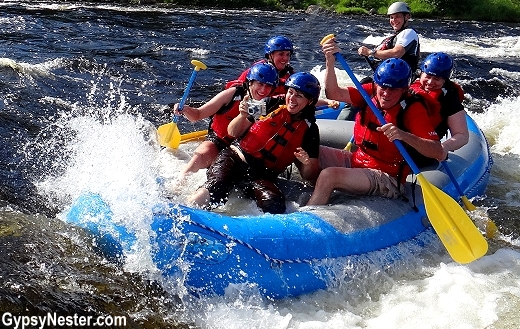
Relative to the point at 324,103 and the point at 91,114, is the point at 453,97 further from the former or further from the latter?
the point at 91,114

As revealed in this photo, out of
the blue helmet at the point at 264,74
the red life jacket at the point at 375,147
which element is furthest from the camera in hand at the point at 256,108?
the red life jacket at the point at 375,147

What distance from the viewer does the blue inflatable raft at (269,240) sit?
3516mm

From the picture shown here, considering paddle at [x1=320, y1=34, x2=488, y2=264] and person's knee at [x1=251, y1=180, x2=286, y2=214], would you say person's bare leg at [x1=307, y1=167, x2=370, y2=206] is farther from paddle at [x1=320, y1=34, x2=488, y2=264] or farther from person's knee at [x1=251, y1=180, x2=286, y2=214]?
paddle at [x1=320, y1=34, x2=488, y2=264]

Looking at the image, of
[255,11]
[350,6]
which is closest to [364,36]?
[255,11]

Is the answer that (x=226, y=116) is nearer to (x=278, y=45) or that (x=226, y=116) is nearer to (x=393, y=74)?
(x=278, y=45)

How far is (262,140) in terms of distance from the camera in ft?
14.7

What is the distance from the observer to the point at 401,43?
19.9ft

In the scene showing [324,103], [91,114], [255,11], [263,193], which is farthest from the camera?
[255,11]

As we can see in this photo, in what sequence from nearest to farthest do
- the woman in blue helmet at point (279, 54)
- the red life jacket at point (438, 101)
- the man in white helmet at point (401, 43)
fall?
1. the red life jacket at point (438, 101)
2. the woman in blue helmet at point (279, 54)
3. the man in white helmet at point (401, 43)

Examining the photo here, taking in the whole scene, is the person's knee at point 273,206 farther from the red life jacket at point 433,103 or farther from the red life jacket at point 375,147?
the red life jacket at point 433,103

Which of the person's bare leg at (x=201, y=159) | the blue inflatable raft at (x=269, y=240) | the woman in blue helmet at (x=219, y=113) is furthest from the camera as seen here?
the person's bare leg at (x=201, y=159)

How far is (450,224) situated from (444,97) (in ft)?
4.22

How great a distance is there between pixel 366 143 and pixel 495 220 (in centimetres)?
181

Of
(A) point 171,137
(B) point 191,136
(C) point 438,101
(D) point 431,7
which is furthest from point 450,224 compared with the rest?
(D) point 431,7
